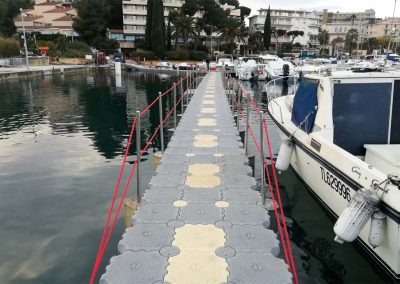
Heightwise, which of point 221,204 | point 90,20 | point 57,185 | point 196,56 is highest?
point 90,20

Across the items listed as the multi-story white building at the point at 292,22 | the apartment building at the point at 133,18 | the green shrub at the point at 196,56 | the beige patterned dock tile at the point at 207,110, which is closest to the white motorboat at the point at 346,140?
the beige patterned dock tile at the point at 207,110

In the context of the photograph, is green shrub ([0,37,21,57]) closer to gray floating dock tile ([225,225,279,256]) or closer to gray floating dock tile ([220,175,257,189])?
gray floating dock tile ([220,175,257,189])

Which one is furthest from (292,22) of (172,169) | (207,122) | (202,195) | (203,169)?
(202,195)

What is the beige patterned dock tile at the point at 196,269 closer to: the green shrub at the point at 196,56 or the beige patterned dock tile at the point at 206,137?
the beige patterned dock tile at the point at 206,137

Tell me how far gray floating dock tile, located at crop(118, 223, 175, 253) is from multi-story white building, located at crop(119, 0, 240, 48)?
82.0 meters

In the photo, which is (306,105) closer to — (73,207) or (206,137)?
(206,137)

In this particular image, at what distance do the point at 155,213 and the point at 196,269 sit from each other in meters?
1.50

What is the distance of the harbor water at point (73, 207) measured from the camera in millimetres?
5914

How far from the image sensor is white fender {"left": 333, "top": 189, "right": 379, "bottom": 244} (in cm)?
471

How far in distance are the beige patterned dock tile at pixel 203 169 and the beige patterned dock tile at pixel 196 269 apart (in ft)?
8.97

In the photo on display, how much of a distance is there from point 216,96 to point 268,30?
77299mm

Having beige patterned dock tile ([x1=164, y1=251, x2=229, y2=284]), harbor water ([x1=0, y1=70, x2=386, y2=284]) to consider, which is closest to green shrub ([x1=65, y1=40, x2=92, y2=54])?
harbor water ([x1=0, y1=70, x2=386, y2=284])

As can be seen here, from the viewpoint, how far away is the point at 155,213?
525cm

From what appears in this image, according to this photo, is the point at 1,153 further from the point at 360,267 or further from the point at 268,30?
the point at 268,30
